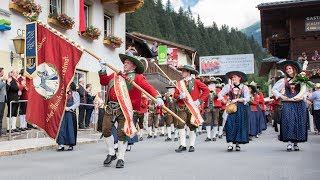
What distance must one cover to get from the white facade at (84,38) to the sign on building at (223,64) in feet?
94.6

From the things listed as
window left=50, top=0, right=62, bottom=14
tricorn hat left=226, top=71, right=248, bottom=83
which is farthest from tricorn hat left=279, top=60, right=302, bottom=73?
window left=50, top=0, right=62, bottom=14

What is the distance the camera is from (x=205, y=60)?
53156mm

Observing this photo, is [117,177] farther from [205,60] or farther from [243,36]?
[243,36]

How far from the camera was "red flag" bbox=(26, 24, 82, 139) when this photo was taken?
9539mm

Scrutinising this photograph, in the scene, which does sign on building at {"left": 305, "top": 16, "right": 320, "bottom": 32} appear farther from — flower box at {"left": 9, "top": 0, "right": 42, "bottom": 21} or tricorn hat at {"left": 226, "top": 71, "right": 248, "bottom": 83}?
tricorn hat at {"left": 226, "top": 71, "right": 248, "bottom": 83}

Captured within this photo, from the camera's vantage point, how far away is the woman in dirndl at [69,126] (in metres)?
11.8

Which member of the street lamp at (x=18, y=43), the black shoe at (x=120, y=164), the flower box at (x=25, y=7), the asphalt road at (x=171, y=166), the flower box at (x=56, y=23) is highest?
the flower box at (x=25, y=7)

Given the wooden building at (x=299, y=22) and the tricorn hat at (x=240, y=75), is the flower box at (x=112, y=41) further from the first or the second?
the tricorn hat at (x=240, y=75)

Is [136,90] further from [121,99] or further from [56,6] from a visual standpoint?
[56,6]

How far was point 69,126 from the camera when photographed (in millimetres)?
11789

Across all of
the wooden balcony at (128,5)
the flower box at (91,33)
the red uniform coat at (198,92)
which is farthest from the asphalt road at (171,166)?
the wooden balcony at (128,5)

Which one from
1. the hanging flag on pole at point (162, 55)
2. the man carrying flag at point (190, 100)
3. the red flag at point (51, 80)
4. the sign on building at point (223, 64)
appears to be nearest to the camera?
the red flag at point (51, 80)

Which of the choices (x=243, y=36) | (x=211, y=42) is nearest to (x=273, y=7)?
(x=211, y=42)

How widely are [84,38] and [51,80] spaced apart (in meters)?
11.3
